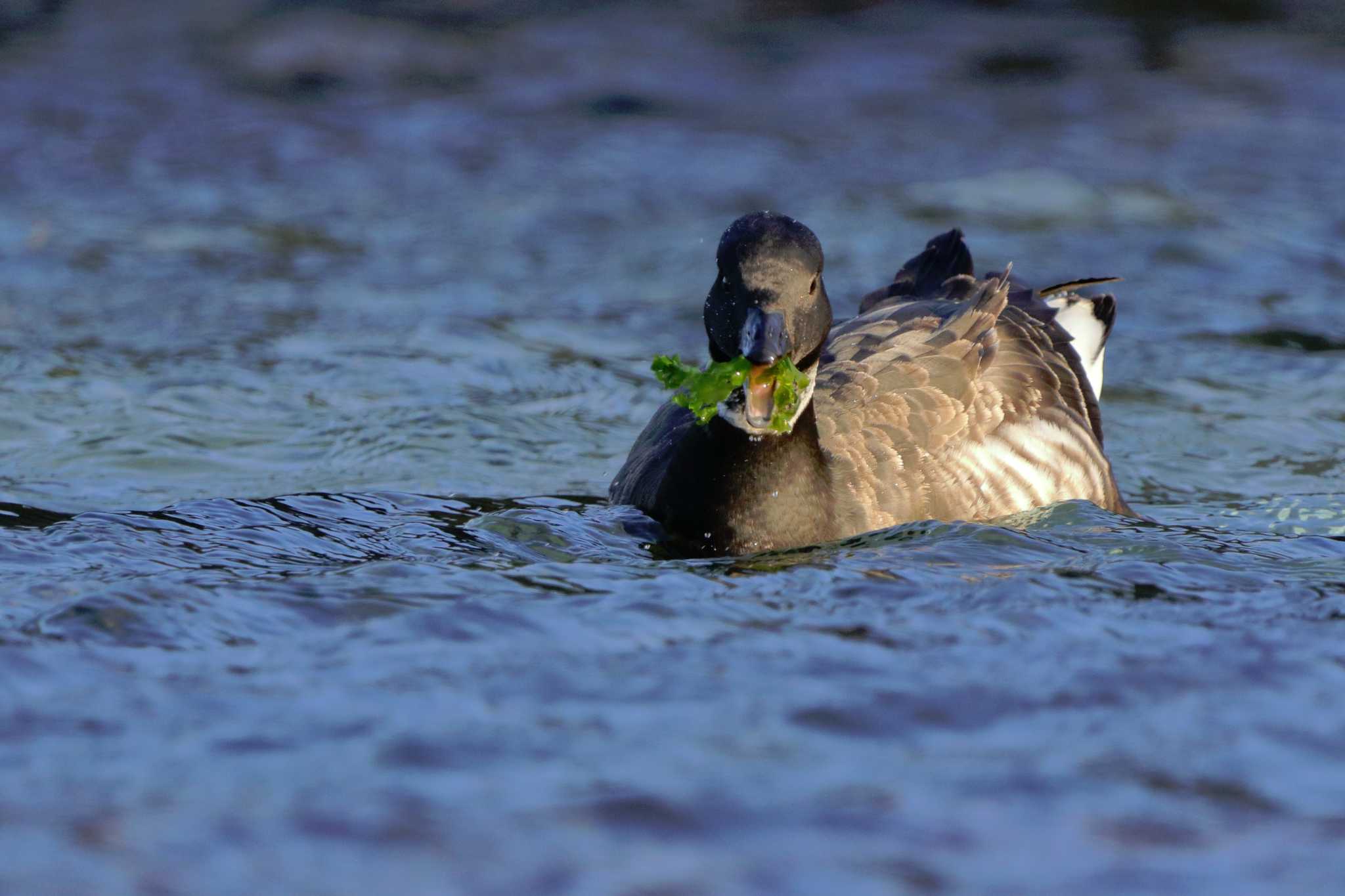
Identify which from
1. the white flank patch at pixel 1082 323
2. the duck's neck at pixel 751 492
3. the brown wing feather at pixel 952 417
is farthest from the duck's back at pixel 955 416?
the white flank patch at pixel 1082 323

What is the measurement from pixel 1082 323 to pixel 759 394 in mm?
3338

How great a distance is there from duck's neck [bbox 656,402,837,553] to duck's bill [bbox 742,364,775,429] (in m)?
0.23

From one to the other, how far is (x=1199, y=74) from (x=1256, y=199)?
258cm

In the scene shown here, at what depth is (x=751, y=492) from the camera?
6.56 metres

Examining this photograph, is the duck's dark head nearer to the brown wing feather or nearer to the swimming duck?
the swimming duck

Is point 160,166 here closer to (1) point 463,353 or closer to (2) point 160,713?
(1) point 463,353

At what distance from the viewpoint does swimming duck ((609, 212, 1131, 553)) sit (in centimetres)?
629

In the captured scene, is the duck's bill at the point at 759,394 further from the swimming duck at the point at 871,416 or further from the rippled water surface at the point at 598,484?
the rippled water surface at the point at 598,484

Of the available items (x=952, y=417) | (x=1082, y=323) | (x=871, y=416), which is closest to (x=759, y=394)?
(x=871, y=416)

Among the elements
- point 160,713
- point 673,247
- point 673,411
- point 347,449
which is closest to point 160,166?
point 673,247

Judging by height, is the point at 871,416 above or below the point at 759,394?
below

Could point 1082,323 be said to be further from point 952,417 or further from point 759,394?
point 759,394

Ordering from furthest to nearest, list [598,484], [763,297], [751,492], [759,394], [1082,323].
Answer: [1082,323] < [598,484] < [751,492] < [759,394] < [763,297]

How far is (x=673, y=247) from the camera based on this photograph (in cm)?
1238
